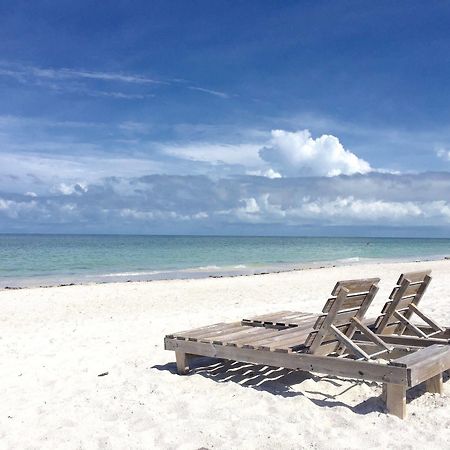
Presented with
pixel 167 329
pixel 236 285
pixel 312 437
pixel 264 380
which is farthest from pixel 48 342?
pixel 236 285

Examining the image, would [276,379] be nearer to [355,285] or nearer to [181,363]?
[181,363]

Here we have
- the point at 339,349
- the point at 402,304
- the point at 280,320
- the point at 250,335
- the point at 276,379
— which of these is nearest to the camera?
the point at 339,349

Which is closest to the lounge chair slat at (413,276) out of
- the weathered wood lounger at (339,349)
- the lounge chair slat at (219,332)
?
the weathered wood lounger at (339,349)

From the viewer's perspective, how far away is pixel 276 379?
6043 mm

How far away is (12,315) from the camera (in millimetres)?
13047

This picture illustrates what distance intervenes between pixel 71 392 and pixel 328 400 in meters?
2.69

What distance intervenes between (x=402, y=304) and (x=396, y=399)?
72.9 inches

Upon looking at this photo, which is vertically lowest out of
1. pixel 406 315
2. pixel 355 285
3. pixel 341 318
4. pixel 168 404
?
pixel 168 404

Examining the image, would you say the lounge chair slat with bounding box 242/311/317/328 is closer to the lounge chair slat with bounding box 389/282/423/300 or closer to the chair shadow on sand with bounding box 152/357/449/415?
the chair shadow on sand with bounding box 152/357/449/415

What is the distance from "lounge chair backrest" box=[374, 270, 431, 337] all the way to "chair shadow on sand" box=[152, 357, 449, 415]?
0.79 meters

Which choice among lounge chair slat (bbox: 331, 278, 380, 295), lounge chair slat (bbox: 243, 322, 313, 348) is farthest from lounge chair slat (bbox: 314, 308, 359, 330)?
lounge chair slat (bbox: 243, 322, 313, 348)

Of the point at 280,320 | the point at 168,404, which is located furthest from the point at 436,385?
the point at 168,404

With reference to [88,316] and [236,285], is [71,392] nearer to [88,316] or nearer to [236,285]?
[88,316]

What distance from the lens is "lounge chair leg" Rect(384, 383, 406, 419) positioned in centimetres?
474
